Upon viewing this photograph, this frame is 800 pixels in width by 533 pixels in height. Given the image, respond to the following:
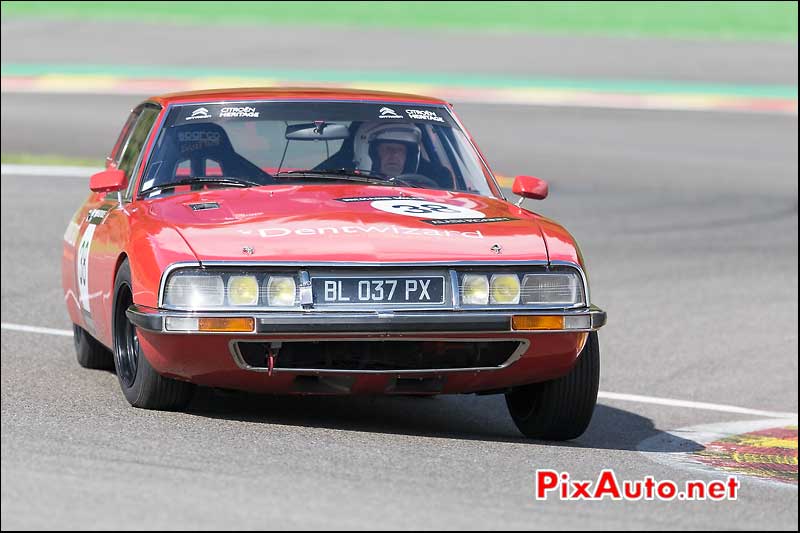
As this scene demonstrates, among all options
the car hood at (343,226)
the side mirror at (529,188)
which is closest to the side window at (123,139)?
the car hood at (343,226)

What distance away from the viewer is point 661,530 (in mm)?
4465

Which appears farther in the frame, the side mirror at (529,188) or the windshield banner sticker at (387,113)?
the windshield banner sticker at (387,113)

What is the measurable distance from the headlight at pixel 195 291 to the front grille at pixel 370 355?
0.22 meters

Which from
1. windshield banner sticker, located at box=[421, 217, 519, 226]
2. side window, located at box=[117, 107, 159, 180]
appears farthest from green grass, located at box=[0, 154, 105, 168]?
windshield banner sticker, located at box=[421, 217, 519, 226]

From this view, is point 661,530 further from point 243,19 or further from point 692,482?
point 243,19

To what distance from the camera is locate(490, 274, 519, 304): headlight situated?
19.1ft

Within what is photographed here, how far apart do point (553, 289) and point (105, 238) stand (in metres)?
2.20

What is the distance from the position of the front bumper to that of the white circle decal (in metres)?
0.66

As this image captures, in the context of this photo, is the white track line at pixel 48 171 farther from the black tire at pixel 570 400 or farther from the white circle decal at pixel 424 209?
the black tire at pixel 570 400

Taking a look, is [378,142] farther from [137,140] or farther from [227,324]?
[227,324]

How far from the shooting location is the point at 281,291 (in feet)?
18.6

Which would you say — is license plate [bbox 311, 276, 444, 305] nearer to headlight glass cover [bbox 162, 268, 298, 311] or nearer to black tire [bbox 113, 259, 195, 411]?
headlight glass cover [bbox 162, 268, 298, 311]

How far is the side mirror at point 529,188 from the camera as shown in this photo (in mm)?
7230

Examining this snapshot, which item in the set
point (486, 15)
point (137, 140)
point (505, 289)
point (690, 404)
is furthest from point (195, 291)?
point (486, 15)
